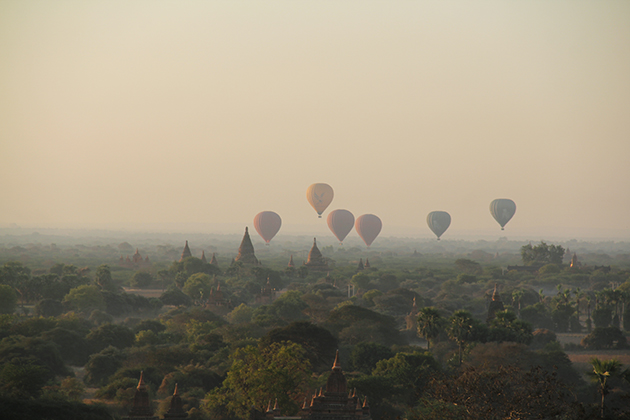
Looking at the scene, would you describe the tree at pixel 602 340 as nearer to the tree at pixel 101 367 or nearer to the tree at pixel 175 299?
the tree at pixel 101 367

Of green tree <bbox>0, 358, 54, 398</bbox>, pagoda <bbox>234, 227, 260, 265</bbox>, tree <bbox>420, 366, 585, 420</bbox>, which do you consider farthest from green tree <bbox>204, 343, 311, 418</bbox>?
pagoda <bbox>234, 227, 260, 265</bbox>

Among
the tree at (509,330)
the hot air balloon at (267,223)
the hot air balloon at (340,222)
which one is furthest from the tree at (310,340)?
the hot air balloon at (340,222)

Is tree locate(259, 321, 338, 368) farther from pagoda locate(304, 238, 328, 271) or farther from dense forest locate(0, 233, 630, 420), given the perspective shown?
pagoda locate(304, 238, 328, 271)

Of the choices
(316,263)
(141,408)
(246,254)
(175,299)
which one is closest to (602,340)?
(141,408)

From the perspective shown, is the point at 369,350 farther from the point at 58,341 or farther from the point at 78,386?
the point at 58,341

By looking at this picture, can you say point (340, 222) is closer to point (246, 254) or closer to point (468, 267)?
point (468, 267)

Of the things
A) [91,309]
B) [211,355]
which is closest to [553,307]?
[211,355]

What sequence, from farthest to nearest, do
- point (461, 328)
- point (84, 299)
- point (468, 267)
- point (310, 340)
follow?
point (468, 267), point (84, 299), point (461, 328), point (310, 340)

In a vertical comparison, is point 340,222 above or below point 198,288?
above
